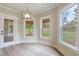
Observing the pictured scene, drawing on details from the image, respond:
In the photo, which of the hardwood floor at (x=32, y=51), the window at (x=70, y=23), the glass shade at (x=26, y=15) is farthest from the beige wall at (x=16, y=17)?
the window at (x=70, y=23)

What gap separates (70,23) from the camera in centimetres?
272

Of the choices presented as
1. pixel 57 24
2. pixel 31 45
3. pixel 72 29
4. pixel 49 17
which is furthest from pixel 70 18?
pixel 31 45

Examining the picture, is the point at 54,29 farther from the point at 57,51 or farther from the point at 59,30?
the point at 57,51

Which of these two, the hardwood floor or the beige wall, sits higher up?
the beige wall

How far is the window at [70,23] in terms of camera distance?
98.4 inches

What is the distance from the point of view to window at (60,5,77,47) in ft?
8.20

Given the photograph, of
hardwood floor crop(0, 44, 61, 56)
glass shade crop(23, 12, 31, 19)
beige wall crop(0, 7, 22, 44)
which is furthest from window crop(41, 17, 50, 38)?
beige wall crop(0, 7, 22, 44)

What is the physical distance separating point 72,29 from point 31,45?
1.30 meters

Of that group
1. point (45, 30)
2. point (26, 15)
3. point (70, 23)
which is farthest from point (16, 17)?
point (70, 23)

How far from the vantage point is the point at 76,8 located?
7.73 feet

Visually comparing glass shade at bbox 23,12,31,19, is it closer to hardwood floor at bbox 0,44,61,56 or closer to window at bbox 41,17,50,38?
window at bbox 41,17,50,38

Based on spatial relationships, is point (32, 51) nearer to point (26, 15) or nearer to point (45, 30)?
point (45, 30)

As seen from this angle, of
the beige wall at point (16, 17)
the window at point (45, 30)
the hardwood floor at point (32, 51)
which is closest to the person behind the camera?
the hardwood floor at point (32, 51)

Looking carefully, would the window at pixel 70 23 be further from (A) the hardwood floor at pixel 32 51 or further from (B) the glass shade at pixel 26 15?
(B) the glass shade at pixel 26 15
